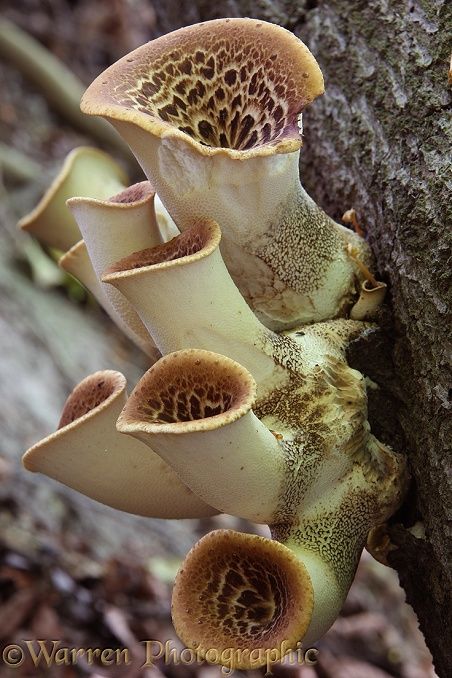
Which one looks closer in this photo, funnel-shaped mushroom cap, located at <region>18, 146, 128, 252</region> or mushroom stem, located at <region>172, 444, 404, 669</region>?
mushroom stem, located at <region>172, 444, 404, 669</region>

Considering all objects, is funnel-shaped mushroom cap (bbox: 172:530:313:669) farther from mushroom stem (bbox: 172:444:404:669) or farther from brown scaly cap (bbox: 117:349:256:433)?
brown scaly cap (bbox: 117:349:256:433)

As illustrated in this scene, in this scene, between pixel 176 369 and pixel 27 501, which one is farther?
pixel 27 501

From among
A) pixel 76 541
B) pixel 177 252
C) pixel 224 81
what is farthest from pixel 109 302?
pixel 76 541

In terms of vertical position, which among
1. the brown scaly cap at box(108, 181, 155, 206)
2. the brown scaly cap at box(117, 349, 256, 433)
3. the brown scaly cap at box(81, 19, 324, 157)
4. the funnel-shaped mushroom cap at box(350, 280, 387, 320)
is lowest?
the funnel-shaped mushroom cap at box(350, 280, 387, 320)

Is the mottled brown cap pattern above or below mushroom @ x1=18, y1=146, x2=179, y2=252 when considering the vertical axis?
below

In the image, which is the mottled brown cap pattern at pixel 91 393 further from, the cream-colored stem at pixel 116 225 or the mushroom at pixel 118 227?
the cream-colored stem at pixel 116 225

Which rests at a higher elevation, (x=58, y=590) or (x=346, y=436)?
(x=346, y=436)

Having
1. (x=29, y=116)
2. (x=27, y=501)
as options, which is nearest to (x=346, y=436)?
(x=27, y=501)

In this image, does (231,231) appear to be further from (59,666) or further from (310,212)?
(59,666)

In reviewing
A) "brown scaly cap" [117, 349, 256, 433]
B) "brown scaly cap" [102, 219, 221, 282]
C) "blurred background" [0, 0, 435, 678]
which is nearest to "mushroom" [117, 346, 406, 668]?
"brown scaly cap" [117, 349, 256, 433]
